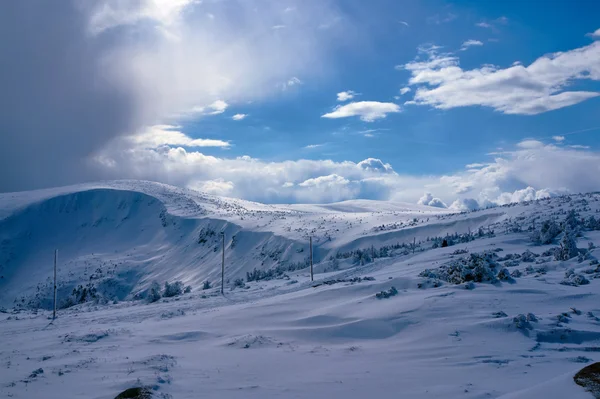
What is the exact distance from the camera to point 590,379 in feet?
22.3

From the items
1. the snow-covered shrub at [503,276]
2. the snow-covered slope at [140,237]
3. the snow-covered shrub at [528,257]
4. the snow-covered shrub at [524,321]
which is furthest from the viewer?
the snow-covered slope at [140,237]

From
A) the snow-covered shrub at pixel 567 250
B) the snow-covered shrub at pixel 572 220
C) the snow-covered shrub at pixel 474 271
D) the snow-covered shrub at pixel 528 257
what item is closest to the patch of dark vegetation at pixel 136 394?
the snow-covered shrub at pixel 474 271

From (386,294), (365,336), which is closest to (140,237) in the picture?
(386,294)

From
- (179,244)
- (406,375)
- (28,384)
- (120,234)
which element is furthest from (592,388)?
(120,234)

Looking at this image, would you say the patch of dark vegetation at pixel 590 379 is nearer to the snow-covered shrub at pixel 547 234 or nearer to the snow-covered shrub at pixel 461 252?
the snow-covered shrub at pixel 461 252

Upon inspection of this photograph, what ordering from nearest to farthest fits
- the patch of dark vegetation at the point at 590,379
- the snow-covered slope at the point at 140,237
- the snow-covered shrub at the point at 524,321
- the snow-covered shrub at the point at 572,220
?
the patch of dark vegetation at the point at 590,379
the snow-covered shrub at the point at 524,321
the snow-covered shrub at the point at 572,220
the snow-covered slope at the point at 140,237

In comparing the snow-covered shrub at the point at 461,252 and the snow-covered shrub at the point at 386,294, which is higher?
the snow-covered shrub at the point at 461,252

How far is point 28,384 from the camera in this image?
35.3ft

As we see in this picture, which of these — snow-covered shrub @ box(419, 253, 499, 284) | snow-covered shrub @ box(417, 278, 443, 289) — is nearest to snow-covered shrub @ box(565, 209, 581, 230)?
snow-covered shrub @ box(419, 253, 499, 284)

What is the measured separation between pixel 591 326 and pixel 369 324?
5417 mm

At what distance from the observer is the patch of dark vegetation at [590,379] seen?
6414 mm

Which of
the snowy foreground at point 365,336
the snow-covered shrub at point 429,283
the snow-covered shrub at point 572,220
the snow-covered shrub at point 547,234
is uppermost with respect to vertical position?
the snow-covered shrub at point 572,220

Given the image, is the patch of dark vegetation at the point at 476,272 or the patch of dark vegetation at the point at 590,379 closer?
the patch of dark vegetation at the point at 590,379

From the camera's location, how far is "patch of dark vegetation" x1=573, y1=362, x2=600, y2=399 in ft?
21.0
